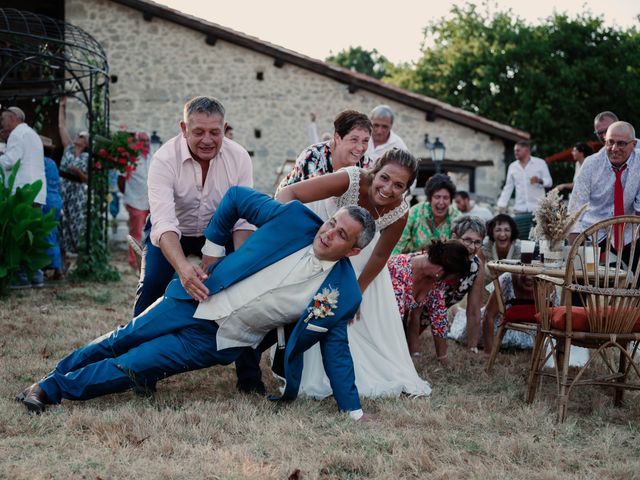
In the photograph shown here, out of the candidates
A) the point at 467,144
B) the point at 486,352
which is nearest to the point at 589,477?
the point at 486,352

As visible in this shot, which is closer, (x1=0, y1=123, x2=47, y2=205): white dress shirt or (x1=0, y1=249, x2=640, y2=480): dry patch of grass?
(x1=0, y1=249, x2=640, y2=480): dry patch of grass

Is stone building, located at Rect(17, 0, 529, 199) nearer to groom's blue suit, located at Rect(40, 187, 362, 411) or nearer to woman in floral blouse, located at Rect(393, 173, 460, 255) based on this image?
woman in floral blouse, located at Rect(393, 173, 460, 255)

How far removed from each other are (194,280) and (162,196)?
2.07 feet

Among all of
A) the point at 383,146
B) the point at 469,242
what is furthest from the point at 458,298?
the point at 383,146

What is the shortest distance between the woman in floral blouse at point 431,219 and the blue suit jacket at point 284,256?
9.36ft

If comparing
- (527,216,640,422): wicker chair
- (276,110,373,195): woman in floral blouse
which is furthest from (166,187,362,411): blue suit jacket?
(527,216,640,422): wicker chair

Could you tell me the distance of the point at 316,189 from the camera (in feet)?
14.5

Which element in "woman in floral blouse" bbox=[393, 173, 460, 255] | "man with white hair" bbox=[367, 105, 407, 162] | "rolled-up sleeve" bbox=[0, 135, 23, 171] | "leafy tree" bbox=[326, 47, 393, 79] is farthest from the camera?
"leafy tree" bbox=[326, 47, 393, 79]

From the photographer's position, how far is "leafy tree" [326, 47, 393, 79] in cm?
5366

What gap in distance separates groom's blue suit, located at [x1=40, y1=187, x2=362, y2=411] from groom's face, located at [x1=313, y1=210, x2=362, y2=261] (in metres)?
0.11

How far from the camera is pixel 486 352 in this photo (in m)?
6.27

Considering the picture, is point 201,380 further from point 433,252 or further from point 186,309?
point 433,252

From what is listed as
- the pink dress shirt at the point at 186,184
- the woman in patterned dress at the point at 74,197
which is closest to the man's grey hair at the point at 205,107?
the pink dress shirt at the point at 186,184

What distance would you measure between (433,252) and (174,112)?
41.7 feet
